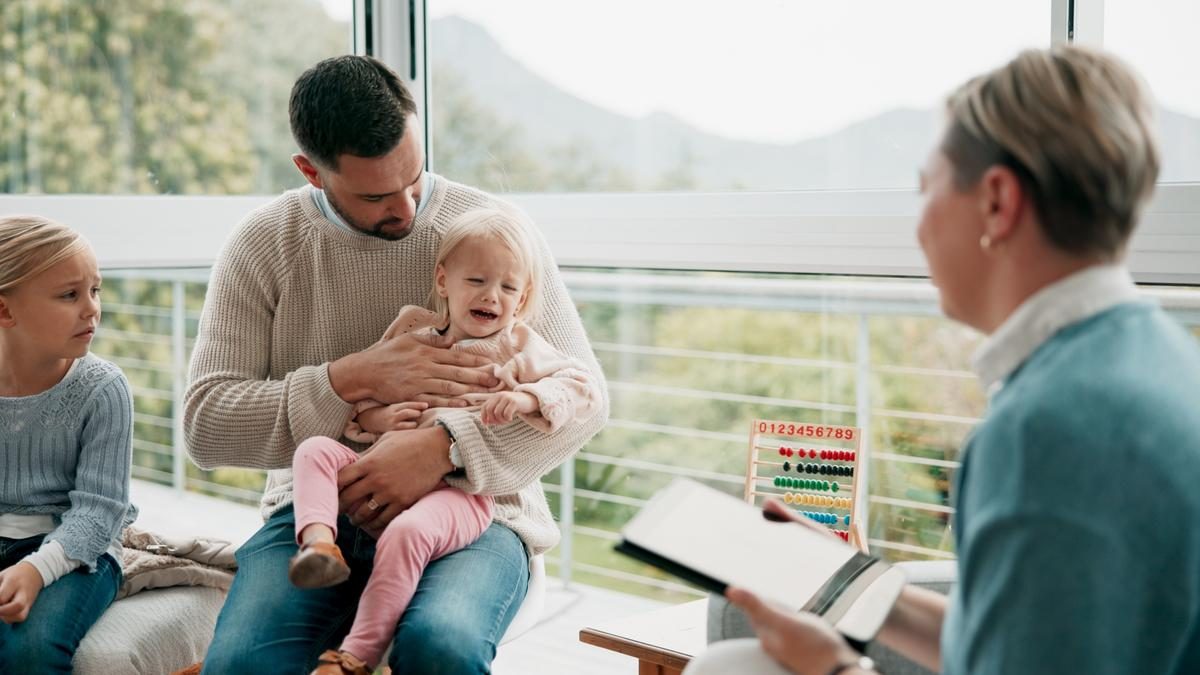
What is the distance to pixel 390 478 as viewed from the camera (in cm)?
172

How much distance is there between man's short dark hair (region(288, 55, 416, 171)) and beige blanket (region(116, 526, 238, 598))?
73cm

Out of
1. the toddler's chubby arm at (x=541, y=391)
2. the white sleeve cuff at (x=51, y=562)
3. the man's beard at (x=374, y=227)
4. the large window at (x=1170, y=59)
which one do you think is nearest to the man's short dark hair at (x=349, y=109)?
the man's beard at (x=374, y=227)

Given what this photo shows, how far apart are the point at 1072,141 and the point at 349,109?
116 cm

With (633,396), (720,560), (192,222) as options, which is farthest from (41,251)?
(633,396)

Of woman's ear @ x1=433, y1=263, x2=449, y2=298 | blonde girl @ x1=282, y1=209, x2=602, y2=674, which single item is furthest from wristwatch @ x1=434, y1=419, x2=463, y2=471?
woman's ear @ x1=433, y1=263, x2=449, y2=298

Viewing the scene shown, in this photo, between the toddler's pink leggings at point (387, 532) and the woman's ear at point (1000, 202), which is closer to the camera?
the woman's ear at point (1000, 202)

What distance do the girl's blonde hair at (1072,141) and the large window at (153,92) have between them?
2.03 meters

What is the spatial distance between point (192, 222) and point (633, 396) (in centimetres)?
129

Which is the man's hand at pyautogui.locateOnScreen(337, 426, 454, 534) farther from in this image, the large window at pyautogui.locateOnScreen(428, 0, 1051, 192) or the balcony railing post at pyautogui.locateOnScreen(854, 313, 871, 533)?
the balcony railing post at pyautogui.locateOnScreen(854, 313, 871, 533)

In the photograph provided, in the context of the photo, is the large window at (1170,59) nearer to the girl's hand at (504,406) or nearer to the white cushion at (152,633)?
the girl's hand at (504,406)

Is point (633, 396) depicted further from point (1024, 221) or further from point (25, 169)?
point (1024, 221)

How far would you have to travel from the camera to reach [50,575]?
1.74 metres

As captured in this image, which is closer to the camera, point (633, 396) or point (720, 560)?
point (720, 560)

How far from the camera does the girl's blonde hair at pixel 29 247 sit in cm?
178
